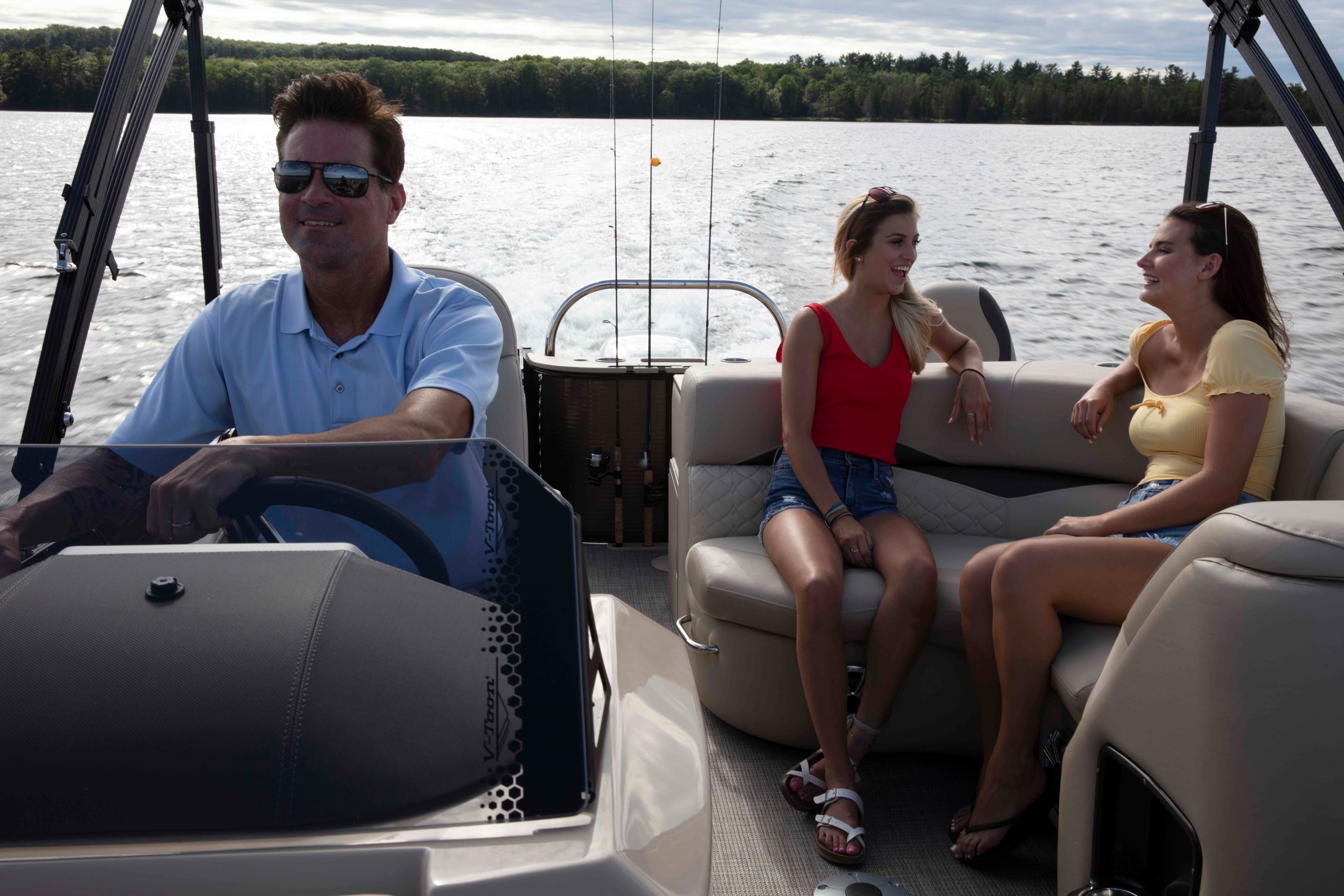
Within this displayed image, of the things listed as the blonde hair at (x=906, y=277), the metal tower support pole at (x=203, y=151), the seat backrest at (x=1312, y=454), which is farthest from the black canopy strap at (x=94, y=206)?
the seat backrest at (x=1312, y=454)

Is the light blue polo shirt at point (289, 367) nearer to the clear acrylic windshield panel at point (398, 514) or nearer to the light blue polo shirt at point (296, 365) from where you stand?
the light blue polo shirt at point (296, 365)

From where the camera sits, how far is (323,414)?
1.37 meters

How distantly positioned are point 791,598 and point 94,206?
5.44ft

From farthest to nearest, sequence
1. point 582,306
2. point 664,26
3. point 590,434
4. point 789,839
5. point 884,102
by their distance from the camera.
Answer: point 884,102, point 582,306, point 664,26, point 590,434, point 789,839

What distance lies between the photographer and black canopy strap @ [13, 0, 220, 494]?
1791 mm

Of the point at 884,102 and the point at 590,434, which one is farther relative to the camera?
the point at 884,102

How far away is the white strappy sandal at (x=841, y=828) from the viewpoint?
1651 millimetres

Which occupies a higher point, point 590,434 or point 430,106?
point 430,106

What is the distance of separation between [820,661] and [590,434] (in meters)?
1.44

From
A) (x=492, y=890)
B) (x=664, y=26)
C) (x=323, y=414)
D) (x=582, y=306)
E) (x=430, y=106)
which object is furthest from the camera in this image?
(x=430, y=106)

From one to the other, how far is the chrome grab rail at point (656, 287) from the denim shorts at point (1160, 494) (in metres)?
1.36

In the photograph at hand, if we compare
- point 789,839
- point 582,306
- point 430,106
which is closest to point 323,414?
point 789,839

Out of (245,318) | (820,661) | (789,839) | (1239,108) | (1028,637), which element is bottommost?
(789,839)

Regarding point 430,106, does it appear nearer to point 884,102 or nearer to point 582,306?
point 582,306
